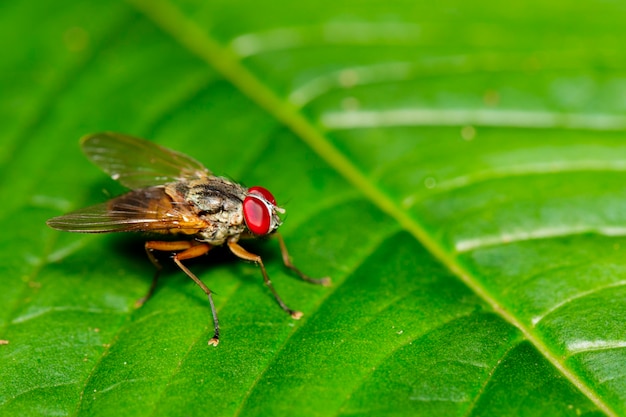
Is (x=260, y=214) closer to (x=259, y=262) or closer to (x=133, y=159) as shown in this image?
(x=259, y=262)

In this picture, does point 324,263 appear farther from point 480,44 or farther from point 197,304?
point 480,44

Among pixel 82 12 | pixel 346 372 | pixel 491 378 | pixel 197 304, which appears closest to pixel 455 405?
pixel 491 378

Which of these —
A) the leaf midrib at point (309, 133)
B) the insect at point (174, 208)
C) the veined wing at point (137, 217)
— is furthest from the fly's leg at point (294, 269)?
the leaf midrib at point (309, 133)

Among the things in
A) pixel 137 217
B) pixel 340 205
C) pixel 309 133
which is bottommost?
pixel 137 217

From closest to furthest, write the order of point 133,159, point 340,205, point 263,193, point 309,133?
point 263,193 → point 340,205 → point 133,159 → point 309,133

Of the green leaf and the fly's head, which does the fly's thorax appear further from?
the green leaf

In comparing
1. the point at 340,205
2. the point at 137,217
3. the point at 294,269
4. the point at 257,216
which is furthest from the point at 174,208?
the point at 340,205

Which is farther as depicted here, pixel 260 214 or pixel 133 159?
pixel 133 159
